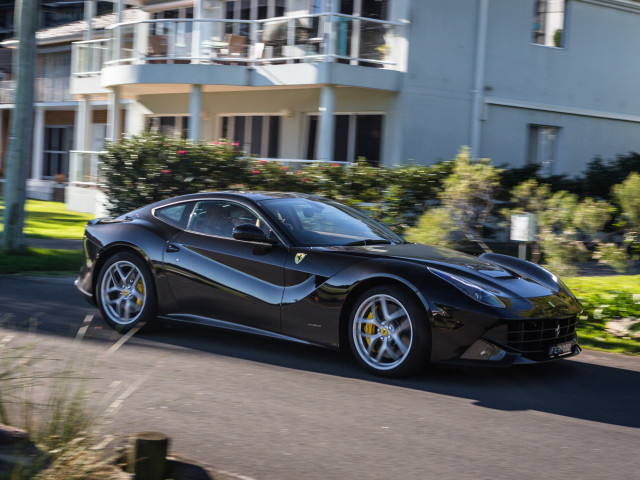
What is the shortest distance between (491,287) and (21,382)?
3625 mm

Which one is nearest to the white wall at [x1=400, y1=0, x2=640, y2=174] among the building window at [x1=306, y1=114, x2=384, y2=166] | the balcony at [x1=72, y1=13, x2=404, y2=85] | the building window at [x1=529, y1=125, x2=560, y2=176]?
the building window at [x1=529, y1=125, x2=560, y2=176]

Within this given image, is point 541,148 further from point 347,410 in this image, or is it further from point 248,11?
point 347,410

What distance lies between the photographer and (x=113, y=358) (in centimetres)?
726

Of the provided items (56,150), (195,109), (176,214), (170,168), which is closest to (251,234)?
(176,214)

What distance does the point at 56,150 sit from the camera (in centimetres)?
3759

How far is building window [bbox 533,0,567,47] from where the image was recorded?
70.9 feet

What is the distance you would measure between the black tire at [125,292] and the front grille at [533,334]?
3239mm

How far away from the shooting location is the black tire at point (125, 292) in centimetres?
811

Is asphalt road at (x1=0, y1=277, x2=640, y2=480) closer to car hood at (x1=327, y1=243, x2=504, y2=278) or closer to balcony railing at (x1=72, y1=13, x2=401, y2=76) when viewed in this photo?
car hood at (x1=327, y1=243, x2=504, y2=278)

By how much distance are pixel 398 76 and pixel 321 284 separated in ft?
43.2

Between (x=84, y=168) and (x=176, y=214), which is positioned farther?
(x=84, y=168)

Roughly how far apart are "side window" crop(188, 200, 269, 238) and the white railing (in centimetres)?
1704

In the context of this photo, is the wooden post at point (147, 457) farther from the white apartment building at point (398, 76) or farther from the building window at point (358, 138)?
the building window at point (358, 138)

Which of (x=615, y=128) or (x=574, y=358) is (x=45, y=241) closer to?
(x=574, y=358)
